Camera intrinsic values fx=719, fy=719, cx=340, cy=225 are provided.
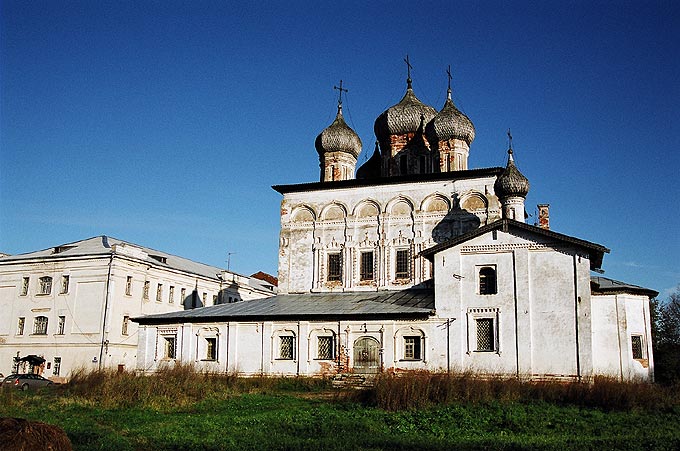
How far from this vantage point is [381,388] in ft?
52.6

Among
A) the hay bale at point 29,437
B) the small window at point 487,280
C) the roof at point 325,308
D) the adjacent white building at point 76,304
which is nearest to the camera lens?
the hay bale at point 29,437

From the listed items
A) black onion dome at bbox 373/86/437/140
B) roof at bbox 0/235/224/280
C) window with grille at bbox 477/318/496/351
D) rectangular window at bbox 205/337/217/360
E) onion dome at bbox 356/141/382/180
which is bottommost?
rectangular window at bbox 205/337/217/360

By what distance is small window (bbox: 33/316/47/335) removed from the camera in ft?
102

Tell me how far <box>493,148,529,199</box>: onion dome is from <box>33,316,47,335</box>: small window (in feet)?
65.7

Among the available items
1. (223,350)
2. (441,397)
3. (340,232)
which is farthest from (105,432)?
(340,232)

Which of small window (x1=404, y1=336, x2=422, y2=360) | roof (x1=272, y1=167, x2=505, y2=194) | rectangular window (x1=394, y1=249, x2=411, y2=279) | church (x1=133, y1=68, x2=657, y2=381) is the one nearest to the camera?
church (x1=133, y1=68, x2=657, y2=381)

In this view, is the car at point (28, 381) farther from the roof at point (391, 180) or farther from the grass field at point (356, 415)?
the roof at point (391, 180)

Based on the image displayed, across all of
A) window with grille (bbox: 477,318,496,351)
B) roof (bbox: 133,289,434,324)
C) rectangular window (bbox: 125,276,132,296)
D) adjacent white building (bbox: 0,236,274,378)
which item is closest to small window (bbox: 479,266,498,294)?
window with grille (bbox: 477,318,496,351)

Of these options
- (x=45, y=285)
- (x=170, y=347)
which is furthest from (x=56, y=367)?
(x=170, y=347)

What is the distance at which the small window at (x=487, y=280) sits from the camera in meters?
21.4

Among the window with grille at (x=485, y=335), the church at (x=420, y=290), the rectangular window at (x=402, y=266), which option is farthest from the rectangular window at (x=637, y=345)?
the rectangular window at (x=402, y=266)

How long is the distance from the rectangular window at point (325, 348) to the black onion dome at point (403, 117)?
10255mm

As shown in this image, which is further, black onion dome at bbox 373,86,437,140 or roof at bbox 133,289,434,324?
black onion dome at bbox 373,86,437,140

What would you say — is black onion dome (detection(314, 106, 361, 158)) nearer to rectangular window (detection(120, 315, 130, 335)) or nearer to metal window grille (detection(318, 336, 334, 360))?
metal window grille (detection(318, 336, 334, 360))
